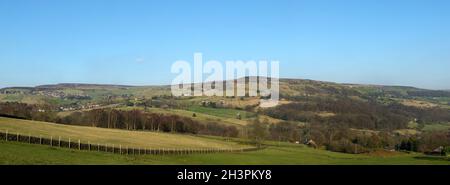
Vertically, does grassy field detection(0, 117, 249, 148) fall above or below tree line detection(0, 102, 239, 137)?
above

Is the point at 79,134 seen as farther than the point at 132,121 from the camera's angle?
No

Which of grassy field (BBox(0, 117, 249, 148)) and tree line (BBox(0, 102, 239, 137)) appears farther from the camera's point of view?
tree line (BBox(0, 102, 239, 137))

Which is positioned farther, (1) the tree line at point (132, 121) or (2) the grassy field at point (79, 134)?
(1) the tree line at point (132, 121)

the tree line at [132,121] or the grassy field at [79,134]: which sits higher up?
the grassy field at [79,134]

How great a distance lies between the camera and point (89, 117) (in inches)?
5960

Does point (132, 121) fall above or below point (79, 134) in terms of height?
below
